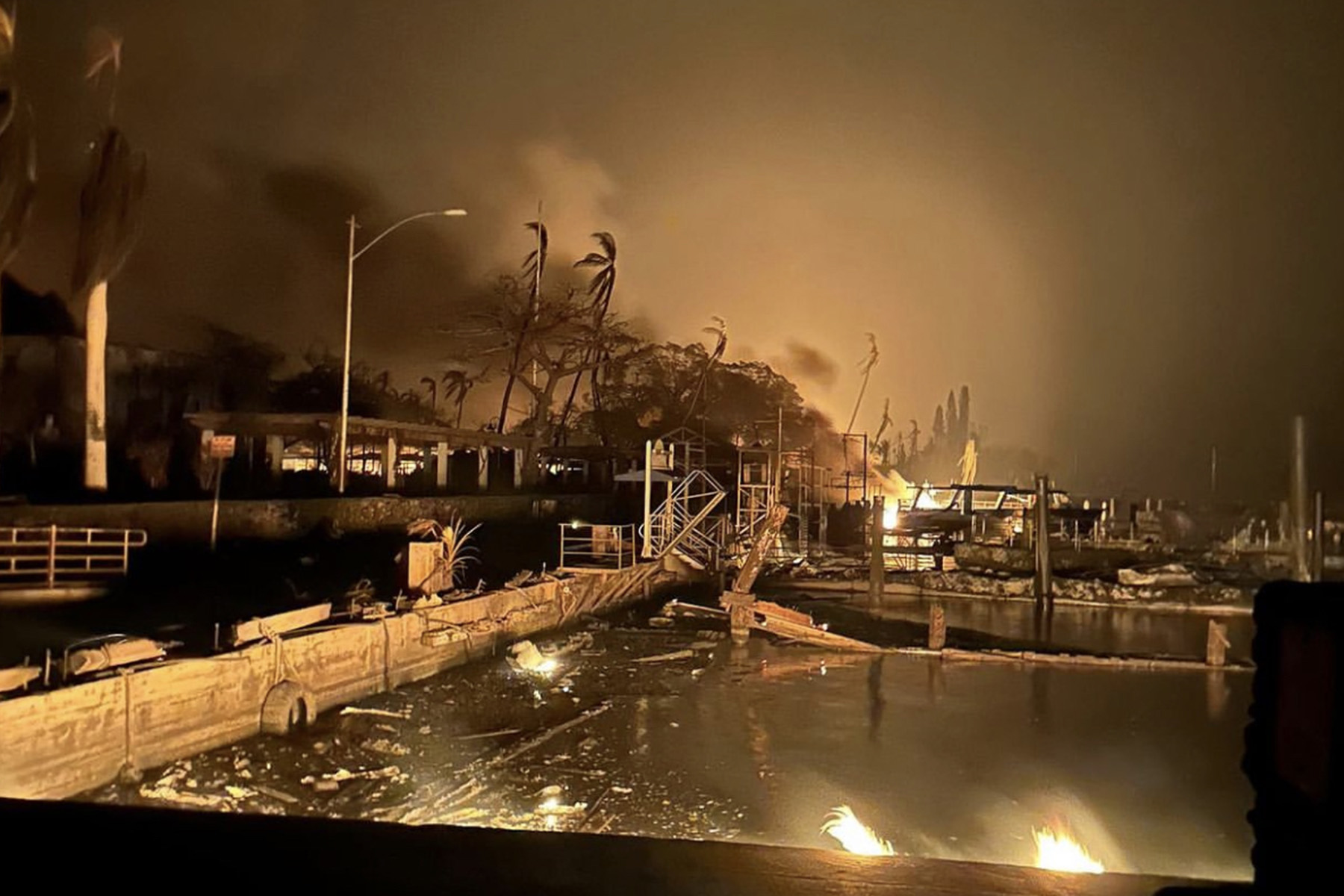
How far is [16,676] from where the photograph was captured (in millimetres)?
10664

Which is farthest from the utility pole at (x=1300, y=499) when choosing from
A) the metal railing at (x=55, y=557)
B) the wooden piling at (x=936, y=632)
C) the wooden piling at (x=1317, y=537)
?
the metal railing at (x=55, y=557)

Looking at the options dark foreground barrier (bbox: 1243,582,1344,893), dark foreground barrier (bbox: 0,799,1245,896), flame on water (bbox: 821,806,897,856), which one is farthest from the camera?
flame on water (bbox: 821,806,897,856)

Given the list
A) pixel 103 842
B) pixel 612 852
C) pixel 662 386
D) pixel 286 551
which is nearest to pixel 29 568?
Result: pixel 286 551

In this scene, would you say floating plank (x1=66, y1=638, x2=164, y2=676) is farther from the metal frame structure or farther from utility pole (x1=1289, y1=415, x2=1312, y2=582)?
the metal frame structure

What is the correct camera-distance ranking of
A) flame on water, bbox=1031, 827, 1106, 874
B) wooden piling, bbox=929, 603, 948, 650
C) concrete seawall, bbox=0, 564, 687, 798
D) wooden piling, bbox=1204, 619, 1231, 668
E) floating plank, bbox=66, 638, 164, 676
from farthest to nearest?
wooden piling, bbox=929, 603, 948, 650 < wooden piling, bbox=1204, 619, 1231, 668 < floating plank, bbox=66, 638, 164, 676 < flame on water, bbox=1031, 827, 1106, 874 < concrete seawall, bbox=0, 564, 687, 798

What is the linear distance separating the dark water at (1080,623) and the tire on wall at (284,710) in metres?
17.8

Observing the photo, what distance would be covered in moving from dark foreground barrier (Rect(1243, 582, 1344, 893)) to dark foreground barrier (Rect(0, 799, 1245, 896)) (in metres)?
0.91

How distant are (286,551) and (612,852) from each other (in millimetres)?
21559

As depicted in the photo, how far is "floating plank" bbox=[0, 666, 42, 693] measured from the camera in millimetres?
10531

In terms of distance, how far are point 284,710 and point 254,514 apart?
10648mm

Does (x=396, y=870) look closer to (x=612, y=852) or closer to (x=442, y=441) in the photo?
(x=612, y=852)

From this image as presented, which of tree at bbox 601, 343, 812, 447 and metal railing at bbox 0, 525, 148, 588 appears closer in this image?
metal railing at bbox 0, 525, 148, 588

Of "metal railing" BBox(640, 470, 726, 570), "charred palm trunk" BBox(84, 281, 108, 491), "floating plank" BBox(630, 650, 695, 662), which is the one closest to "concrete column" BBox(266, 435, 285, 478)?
"charred palm trunk" BBox(84, 281, 108, 491)

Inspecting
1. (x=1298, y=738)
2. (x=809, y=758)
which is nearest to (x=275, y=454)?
(x=809, y=758)
